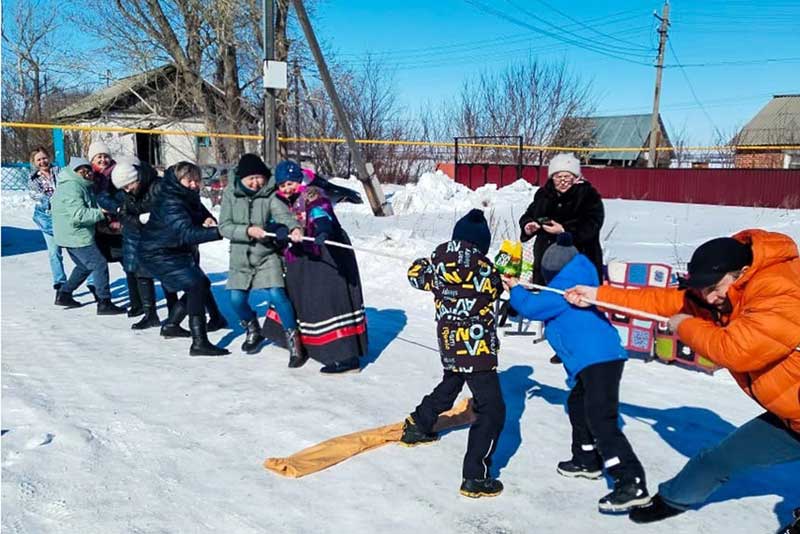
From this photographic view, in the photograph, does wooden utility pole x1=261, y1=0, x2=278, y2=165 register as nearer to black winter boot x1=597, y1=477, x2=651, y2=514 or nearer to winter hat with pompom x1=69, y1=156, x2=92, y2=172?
winter hat with pompom x1=69, y1=156, x2=92, y2=172

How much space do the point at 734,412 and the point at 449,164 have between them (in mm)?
20270

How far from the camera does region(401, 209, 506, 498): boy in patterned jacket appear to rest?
354 centimetres

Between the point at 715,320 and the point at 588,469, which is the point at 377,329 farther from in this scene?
the point at 715,320

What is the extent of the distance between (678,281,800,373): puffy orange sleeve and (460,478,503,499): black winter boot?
1.43m

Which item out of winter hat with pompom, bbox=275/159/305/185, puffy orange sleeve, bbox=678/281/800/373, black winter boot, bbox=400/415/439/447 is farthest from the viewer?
winter hat with pompom, bbox=275/159/305/185

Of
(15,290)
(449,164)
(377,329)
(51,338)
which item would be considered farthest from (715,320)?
(449,164)

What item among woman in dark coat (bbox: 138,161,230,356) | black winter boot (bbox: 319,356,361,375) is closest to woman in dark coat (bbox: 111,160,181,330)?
woman in dark coat (bbox: 138,161,230,356)

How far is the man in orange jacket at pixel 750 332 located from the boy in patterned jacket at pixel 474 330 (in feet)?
3.17

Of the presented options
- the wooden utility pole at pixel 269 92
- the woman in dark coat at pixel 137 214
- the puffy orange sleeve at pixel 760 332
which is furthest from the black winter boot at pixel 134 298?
the puffy orange sleeve at pixel 760 332

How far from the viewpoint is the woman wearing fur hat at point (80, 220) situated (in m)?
6.82

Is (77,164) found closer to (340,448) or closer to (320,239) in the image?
(320,239)

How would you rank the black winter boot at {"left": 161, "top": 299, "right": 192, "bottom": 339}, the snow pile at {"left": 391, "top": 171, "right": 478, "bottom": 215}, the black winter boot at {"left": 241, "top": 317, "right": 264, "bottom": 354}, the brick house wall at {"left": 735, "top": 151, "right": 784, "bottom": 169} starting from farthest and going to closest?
the brick house wall at {"left": 735, "top": 151, "right": 784, "bottom": 169}, the snow pile at {"left": 391, "top": 171, "right": 478, "bottom": 215}, the black winter boot at {"left": 161, "top": 299, "right": 192, "bottom": 339}, the black winter boot at {"left": 241, "top": 317, "right": 264, "bottom": 354}

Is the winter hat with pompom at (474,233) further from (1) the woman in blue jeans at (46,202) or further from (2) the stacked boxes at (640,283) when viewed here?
(1) the woman in blue jeans at (46,202)

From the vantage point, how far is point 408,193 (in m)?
18.0
